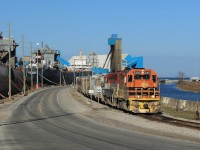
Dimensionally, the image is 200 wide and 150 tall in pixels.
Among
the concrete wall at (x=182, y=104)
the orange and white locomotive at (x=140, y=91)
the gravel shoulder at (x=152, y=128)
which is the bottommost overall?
the concrete wall at (x=182, y=104)

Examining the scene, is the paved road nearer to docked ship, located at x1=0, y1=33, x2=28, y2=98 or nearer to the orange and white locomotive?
the orange and white locomotive

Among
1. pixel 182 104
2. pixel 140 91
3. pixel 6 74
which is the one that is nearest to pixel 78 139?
pixel 140 91

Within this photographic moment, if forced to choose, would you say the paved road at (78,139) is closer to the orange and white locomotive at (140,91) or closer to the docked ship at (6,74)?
the orange and white locomotive at (140,91)

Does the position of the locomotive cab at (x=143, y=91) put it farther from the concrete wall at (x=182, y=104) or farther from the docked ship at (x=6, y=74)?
the docked ship at (x=6, y=74)

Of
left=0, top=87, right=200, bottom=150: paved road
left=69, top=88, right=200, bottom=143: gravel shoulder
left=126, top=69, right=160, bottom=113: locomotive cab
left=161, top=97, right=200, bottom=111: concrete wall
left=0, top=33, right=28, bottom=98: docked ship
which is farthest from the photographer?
left=0, top=33, right=28, bottom=98: docked ship

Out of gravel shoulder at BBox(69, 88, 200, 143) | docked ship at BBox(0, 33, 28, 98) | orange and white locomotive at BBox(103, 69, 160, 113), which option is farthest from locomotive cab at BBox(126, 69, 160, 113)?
docked ship at BBox(0, 33, 28, 98)

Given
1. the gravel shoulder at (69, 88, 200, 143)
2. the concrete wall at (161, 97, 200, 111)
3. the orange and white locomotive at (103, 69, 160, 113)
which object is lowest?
the concrete wall at (161, 97, 200, 111)

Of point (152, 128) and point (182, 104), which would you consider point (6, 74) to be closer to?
point (182, 104)

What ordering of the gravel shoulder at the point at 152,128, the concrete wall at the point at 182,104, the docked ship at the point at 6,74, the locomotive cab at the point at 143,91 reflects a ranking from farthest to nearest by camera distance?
the docked ship at the point at 6,74 → the concrete wall at the point at 182,104 → the locomotive cab at the point at 143,91 → the gravel shoulder at the point at 152,128

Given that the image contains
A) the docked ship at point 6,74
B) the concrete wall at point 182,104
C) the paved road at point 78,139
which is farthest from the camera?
the docked ship at point 6,74

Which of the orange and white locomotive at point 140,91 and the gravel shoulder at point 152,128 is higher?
the orange and white locomotive at point 140,91

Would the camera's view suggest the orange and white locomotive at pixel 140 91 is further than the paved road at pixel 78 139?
Yes

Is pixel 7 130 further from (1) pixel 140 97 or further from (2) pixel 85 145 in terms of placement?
(1) pixel 140 97

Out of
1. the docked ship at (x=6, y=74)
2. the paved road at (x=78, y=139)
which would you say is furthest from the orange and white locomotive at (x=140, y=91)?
the docked ship at (x=6, y=74)
